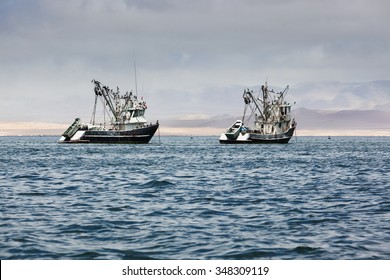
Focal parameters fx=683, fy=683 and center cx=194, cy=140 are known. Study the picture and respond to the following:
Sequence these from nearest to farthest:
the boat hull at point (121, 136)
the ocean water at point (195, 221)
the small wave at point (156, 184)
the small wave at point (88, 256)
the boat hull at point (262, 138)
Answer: the small wave at point (88, 256) < the ocean water at point (195, 221) < the small wave at point (156, 184) < the boat hull at point (121, 136) < the boat hull at point (262, 138)

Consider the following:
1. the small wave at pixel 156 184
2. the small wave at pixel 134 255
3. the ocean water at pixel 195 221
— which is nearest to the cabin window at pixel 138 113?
the small wave at pixel 156 184

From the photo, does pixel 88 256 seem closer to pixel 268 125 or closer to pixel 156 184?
pixel 156 184

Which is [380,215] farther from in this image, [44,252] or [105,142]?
[105,142]

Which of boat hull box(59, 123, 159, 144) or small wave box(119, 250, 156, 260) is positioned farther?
boat hull box(59, 123, 159, 144)

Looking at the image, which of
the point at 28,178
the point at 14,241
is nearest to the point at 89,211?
the point at 14,241

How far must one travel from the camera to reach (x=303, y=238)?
77.5 feet

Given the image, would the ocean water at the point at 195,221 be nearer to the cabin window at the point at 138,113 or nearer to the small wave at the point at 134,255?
the small wave at the point at 134,255

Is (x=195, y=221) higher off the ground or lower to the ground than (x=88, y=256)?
higher

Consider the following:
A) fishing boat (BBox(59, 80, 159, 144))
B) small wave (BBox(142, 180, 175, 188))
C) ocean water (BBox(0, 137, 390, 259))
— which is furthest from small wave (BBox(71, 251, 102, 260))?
fishing boat (BBox(59, 80, 159, 144))

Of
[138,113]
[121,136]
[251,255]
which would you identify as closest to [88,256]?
[251,255]

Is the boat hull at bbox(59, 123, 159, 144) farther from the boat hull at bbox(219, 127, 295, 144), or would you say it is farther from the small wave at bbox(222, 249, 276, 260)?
the small wave at bbox(222, 249, 276, 260)

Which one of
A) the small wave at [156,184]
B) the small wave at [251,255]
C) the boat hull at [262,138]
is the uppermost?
the boat hull at [262,138]

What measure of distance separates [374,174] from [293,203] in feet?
86.5

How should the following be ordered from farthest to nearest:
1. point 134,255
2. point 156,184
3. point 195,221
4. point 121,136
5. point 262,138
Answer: point 262,138, point 121,136, point 156,184, point 195,221, point 134,255
